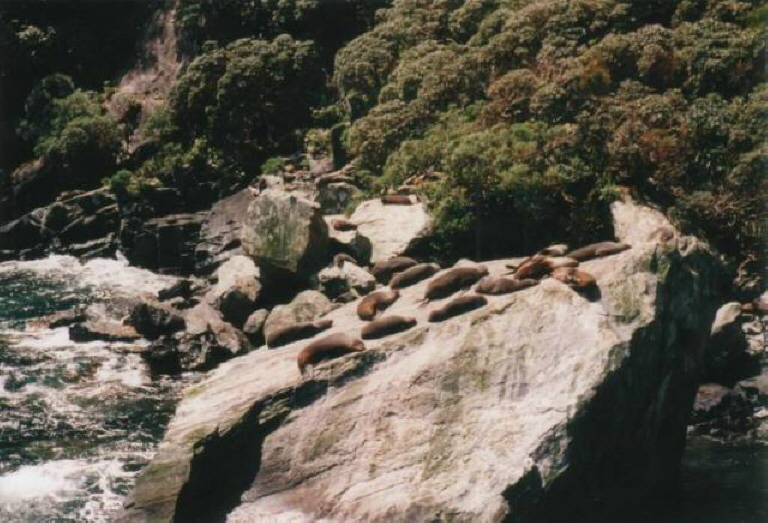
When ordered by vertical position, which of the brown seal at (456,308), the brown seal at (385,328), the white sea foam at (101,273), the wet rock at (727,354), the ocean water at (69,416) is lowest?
the white sea foam at (101,273)

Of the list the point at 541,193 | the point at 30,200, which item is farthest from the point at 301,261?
the point at 30,200

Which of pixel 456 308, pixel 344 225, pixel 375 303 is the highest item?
pixel 456 308

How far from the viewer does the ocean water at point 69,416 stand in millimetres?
20328

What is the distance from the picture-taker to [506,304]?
18250 millimetres

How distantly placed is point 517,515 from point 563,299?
468 centimetres

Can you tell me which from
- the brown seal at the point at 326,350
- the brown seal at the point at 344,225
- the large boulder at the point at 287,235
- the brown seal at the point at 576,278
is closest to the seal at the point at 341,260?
the large boulder at the point at 287,235

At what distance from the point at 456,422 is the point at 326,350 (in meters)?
3.29

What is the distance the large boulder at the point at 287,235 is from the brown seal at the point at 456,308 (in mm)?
11430

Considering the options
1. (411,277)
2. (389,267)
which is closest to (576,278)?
(411,277)

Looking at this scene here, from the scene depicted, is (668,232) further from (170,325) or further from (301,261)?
(170,325)

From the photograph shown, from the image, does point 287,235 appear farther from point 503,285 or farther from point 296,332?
point 503,285

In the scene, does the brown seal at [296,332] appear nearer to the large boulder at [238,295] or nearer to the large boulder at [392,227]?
the large boulder at [392,227]

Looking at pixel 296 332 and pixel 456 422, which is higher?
pixel 456 422

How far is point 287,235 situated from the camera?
98.0 ft
